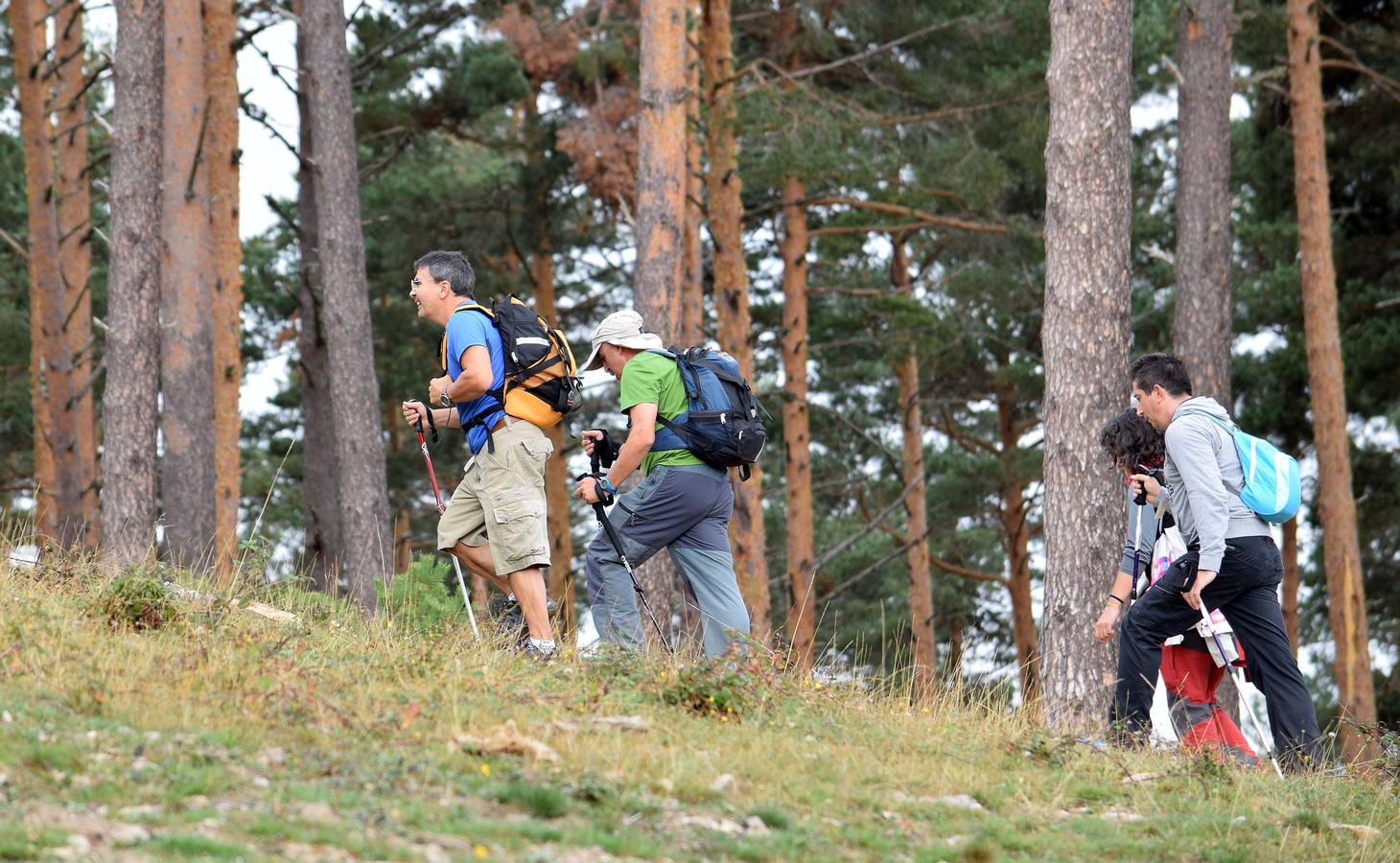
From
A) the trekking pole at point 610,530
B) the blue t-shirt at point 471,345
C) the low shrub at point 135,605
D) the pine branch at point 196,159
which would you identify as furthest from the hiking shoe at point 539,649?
the pine branch at point 196,159

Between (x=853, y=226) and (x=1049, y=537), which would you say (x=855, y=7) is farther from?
(x=1049, y=537)

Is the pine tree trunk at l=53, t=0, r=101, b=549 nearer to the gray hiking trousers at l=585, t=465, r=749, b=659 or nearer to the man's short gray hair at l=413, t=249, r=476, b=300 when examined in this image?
the man's short gray hair at l=413, t=249, r=476, b=300

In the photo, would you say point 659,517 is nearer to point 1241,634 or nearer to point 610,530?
point 610,530

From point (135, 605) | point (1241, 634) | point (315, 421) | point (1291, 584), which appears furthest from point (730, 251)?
point (135, 605)

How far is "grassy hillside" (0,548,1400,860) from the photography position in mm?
4215

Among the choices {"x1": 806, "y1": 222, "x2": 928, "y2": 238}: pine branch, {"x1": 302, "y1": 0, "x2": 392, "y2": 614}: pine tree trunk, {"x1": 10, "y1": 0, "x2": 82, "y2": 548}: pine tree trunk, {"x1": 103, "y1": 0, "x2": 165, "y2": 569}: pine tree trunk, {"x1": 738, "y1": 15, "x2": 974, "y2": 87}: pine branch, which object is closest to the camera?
{"x1": 103, "y1": 0, "x2": 165, "y2": 569}: pine tree trunk

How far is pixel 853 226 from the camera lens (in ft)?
63.9

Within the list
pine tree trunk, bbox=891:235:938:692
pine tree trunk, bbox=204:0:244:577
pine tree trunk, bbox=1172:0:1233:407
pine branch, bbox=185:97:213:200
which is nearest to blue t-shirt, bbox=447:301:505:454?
pine branch, bbox=185:97:213:200

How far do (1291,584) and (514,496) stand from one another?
15.5m

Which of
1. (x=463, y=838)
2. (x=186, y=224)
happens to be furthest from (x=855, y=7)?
(x=463, y=838)

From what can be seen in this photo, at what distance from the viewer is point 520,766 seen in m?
4.88

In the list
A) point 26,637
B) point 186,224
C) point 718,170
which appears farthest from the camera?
point 718,170

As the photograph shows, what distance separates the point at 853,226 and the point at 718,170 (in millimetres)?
3604

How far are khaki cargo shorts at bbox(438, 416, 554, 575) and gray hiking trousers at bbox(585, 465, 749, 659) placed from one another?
1.05 ft
